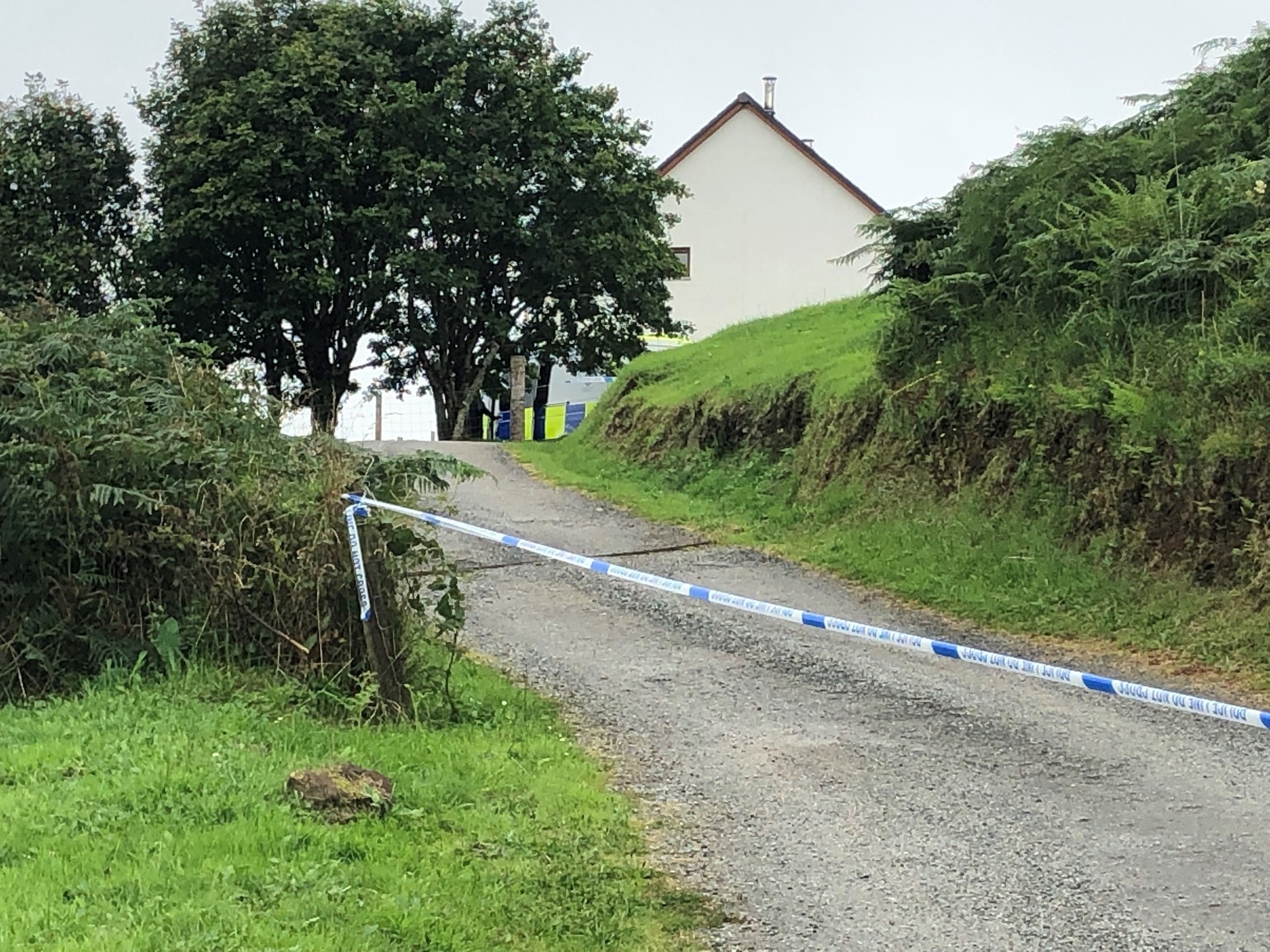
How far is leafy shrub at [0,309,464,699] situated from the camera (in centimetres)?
678

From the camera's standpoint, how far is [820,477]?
1398 centimetres

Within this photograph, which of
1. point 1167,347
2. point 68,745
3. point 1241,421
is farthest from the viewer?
point 1167,347

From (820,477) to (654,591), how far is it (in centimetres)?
375

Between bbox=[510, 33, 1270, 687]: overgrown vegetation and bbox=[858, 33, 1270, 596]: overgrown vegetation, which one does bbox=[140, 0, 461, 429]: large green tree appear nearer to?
bbox=[510, 33, 1270, 687]: overgrown vegetation

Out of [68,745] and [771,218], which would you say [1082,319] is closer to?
[68,745]

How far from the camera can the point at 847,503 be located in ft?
42.9

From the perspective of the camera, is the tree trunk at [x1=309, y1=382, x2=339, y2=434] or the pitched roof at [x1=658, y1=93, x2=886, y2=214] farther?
the pitched roof at [x1=658, y1=93, x2=886, y2=214]

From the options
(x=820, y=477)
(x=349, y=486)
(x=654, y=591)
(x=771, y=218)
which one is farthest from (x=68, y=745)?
(x=771, y=218)

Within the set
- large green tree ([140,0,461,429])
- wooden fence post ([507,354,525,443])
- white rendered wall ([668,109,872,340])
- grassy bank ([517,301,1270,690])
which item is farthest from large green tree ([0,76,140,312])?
white rendered wall ([668,109,872,340])

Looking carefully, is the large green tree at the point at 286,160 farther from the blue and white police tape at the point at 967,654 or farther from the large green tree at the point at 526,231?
the blue and white police tape at the point at 967,654

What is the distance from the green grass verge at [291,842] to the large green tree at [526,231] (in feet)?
75.4

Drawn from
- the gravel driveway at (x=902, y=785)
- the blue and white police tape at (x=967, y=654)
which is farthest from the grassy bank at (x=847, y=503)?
the blue and white police tape at (x=967, y=654)

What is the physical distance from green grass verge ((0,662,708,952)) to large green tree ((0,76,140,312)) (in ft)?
78.9

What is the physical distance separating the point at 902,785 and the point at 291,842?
106 inches
